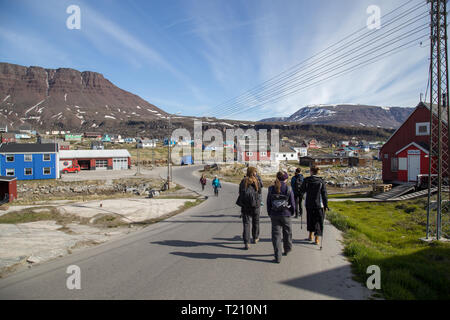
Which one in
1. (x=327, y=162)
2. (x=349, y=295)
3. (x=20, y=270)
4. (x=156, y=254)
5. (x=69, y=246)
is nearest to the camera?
(x=349, y=295)

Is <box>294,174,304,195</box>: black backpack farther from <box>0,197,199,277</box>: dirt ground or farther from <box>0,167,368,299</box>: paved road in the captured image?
<box>0,197,199,277</box>: dirt ground

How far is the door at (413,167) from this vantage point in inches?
1000

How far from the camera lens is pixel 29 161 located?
142 feet

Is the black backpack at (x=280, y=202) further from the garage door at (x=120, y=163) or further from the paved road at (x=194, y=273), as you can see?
the garage door at (x=120, y=163)

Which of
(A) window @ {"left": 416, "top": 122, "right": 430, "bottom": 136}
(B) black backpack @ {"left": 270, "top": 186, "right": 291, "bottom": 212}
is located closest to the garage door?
(A) window @ {"left": 416, "top": 122, "right": 430, "bottom": 136}

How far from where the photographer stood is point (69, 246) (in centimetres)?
723

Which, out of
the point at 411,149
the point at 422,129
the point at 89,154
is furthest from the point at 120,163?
the point at 422,129

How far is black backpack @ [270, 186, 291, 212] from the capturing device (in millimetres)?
5812

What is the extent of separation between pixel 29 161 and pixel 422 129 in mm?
55349

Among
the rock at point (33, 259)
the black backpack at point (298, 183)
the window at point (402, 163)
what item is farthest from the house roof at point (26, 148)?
the window at point (402, 163)

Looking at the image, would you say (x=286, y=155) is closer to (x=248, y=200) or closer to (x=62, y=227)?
(x=62, y=227)
